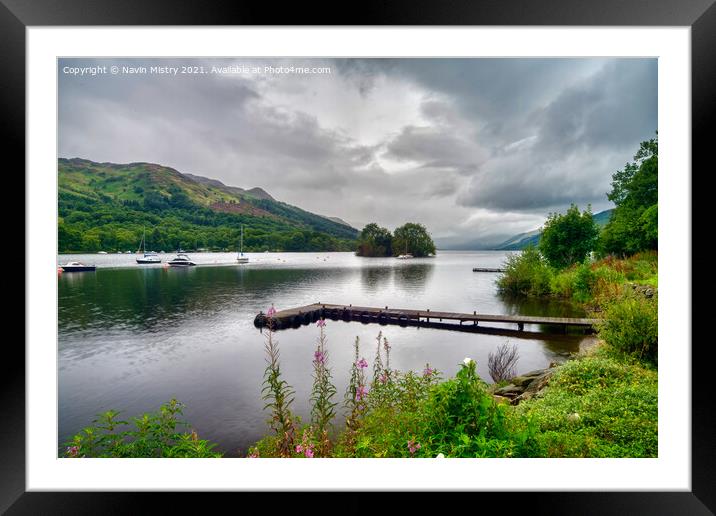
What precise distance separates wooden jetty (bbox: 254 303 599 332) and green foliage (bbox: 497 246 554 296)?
134 cm

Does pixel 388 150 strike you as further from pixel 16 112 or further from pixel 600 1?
pixel 16 112

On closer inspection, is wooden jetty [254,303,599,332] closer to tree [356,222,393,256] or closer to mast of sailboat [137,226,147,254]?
tree [356,222,393,256]

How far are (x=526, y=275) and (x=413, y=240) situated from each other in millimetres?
4849

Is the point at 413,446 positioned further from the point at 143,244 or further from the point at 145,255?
the point at 145,255

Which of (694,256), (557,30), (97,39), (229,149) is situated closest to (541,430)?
(694,256)

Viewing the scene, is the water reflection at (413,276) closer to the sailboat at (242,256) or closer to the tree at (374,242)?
the tree at (374,242)

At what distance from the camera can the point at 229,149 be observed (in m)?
3.87

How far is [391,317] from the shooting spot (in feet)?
20.9

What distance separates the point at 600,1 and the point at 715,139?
2.85 ft

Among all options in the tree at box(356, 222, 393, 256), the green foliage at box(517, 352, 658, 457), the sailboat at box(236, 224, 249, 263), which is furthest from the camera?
the sailboat at box(236, 224, 249, 263)

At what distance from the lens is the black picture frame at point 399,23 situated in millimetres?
1433

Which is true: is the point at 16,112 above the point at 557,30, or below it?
below

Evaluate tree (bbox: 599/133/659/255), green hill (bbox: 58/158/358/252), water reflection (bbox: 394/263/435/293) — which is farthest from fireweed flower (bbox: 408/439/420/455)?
tree (bbox: 599/133/659/255)

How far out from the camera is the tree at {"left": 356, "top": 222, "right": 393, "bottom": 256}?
171 inches
